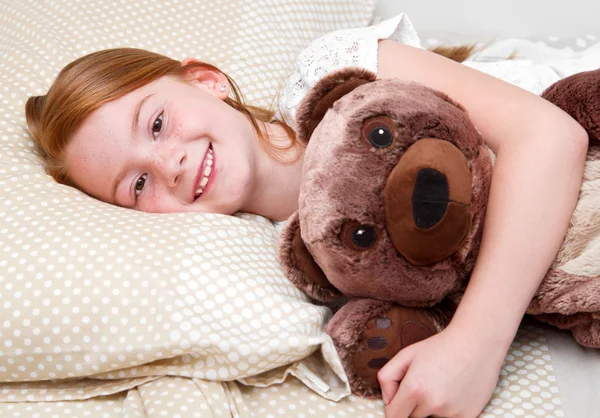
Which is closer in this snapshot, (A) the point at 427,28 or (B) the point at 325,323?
(B) the point at 325,323

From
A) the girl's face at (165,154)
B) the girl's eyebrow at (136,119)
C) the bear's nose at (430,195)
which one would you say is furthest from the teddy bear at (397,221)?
the girl's eyebrow at (136,119)

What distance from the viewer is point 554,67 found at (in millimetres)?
1476

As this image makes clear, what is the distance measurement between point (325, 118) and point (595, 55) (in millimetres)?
835

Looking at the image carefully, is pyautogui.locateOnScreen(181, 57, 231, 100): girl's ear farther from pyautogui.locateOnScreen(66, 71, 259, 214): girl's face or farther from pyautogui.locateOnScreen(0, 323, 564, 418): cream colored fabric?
pyautogui.locateOnScreen(0, 323, 564, 418): cream colored fabric

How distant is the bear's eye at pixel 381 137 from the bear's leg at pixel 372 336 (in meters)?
0.21

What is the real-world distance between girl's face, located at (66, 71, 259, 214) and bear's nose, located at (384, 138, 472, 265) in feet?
1.15

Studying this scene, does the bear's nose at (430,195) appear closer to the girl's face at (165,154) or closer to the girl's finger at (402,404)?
the girl's finger at (402,404)

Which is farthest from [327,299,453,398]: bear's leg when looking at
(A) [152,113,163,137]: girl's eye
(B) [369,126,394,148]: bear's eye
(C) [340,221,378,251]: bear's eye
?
(A) [152,113,163,137]: girl's eye

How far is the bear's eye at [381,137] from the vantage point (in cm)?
84

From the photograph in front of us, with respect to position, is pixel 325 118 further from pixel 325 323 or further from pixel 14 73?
pixel 14 73

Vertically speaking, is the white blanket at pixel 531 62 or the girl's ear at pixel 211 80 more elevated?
the white blanket at pixel 531 62

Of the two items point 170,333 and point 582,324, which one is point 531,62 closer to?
point 582,324

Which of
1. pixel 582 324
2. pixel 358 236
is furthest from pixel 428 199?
pixel 582 324

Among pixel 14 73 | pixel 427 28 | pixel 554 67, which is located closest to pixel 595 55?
pixel 554 67
